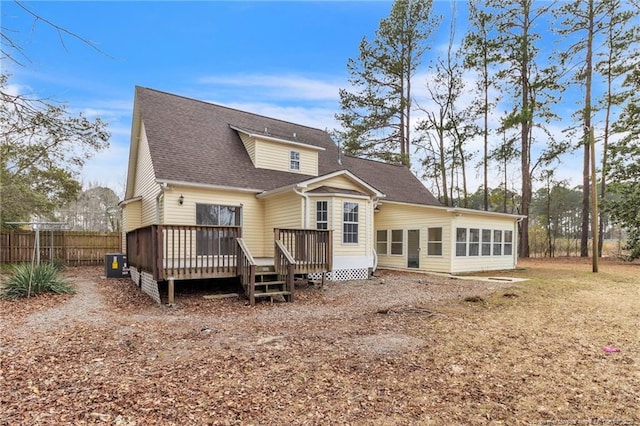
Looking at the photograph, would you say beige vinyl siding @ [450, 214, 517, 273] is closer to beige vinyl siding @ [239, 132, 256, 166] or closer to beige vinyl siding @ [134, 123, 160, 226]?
beige vinyl siding @ [239, 132, 256, 166]

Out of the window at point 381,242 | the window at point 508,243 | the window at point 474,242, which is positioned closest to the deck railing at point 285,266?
the window at point 381,242

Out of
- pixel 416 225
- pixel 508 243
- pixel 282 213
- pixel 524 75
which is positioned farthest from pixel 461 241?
pixel 524 75

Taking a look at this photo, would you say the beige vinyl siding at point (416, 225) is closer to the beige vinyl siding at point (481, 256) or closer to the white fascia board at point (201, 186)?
the beige vinyl siding at point (481, 256)

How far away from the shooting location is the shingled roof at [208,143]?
11273 millimetres

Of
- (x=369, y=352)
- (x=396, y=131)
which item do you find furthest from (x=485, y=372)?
(x=396, y=131)

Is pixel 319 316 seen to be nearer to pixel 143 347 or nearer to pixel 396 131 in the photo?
pixel 143 347

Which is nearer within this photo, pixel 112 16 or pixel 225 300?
pixel 112 16

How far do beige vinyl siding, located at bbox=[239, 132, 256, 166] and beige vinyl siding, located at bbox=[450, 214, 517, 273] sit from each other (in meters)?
7.94

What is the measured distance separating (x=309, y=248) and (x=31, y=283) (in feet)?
20.3

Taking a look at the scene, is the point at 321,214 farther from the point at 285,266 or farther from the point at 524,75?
the point at 524,75

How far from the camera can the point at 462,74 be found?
80.9 feet

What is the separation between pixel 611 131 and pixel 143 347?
26.0 meters

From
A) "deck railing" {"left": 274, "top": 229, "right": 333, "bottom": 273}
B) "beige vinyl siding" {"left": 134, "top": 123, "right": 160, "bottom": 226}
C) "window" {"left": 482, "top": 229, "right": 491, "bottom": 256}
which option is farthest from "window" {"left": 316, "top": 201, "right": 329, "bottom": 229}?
"window" {"left": 482, "top": 229, "right": 491, "bottom": 256}

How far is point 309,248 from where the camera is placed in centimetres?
923
